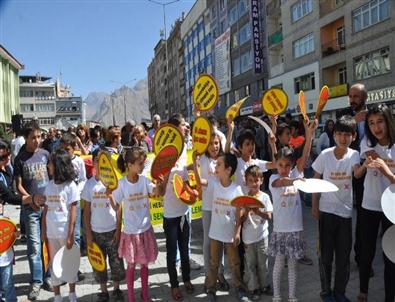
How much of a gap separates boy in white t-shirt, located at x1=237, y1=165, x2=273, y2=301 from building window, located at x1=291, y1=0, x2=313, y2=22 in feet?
85.7

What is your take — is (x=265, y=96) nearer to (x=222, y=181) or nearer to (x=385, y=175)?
(x=222, y=181)

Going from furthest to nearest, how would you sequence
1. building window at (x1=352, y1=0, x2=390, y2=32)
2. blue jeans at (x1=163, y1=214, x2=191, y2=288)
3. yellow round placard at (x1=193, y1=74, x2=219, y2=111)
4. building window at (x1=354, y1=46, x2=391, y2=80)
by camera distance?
1. building window at (x1=354, y1=46, x2=391, y2=80)
2. building window at (x1=352, y1=0, x2=390, y2=32)
3. yellow round placard at (x1=193, y1=74, x2=219, y2=111)
4. blue jeans at (x1=163, y1=214, x2=191, y2=288)

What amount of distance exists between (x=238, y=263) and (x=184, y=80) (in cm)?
6392

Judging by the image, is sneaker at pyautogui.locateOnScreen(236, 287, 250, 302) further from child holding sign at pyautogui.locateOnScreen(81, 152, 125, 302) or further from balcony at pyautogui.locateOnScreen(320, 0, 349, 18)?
balcony at pyautogui.locateOnScreen(320, 0, 349, 18)

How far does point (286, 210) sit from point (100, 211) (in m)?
1.94

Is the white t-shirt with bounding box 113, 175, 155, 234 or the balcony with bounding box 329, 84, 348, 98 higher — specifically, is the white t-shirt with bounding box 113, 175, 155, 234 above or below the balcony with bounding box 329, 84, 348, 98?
below

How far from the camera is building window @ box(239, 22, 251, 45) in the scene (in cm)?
3616

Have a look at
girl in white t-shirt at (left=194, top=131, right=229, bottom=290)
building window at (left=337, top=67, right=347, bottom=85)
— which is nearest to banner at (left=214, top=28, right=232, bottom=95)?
building window at (left=337, top=67, right=347, bottom=85)

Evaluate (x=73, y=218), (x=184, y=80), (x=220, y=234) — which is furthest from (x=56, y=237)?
(x=184, y=80)

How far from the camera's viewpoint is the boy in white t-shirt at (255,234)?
13.2 ft

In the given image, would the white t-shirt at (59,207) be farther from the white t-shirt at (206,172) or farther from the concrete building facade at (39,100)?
the concrete building facade at (39,100)

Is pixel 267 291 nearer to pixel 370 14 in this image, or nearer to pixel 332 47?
pixel 370 14

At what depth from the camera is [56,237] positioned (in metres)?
4.02

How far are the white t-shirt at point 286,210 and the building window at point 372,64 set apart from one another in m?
19.2
